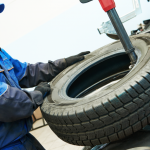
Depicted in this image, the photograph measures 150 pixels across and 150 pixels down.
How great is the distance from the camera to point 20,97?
2.96 ft

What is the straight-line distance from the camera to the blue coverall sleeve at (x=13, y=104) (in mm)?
859

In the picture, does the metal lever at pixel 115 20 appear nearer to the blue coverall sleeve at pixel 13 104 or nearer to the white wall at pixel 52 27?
the blue coverall sleeve at pixel 13 104

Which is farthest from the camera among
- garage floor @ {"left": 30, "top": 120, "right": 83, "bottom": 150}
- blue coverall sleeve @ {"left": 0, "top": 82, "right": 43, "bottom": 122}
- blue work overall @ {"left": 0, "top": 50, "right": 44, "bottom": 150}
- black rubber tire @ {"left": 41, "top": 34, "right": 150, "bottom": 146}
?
garage floor @ {"left": 30, "top": 120, "right": 83, "bottom": 150}

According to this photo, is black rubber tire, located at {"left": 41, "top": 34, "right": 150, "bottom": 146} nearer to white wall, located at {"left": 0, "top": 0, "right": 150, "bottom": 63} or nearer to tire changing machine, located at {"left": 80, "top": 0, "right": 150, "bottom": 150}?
tire changing machine, located at {"left": 80, "top": 0, "right": 150, "bottom": 150}

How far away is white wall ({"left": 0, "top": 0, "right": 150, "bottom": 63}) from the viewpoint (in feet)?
7.57

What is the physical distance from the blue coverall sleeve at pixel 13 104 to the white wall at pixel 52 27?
5.55ft

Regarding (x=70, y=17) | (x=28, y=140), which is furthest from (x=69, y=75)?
(x=70, y=17)

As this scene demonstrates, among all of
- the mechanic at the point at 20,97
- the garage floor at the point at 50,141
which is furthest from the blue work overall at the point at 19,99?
the garage floor at the point at 50,141

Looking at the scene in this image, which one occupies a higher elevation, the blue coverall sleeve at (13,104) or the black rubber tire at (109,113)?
the blue coverall sleeve at (13,104)

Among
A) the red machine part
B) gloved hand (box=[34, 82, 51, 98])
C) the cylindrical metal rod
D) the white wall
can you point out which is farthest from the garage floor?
the red machine part

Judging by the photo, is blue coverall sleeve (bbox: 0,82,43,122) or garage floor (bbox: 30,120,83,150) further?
garage floor (bbox: 30,120,83,150)

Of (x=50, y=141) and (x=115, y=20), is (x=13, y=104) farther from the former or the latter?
(x=50, y=141)

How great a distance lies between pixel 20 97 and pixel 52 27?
1.80m

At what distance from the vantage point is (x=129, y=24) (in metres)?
2.30
